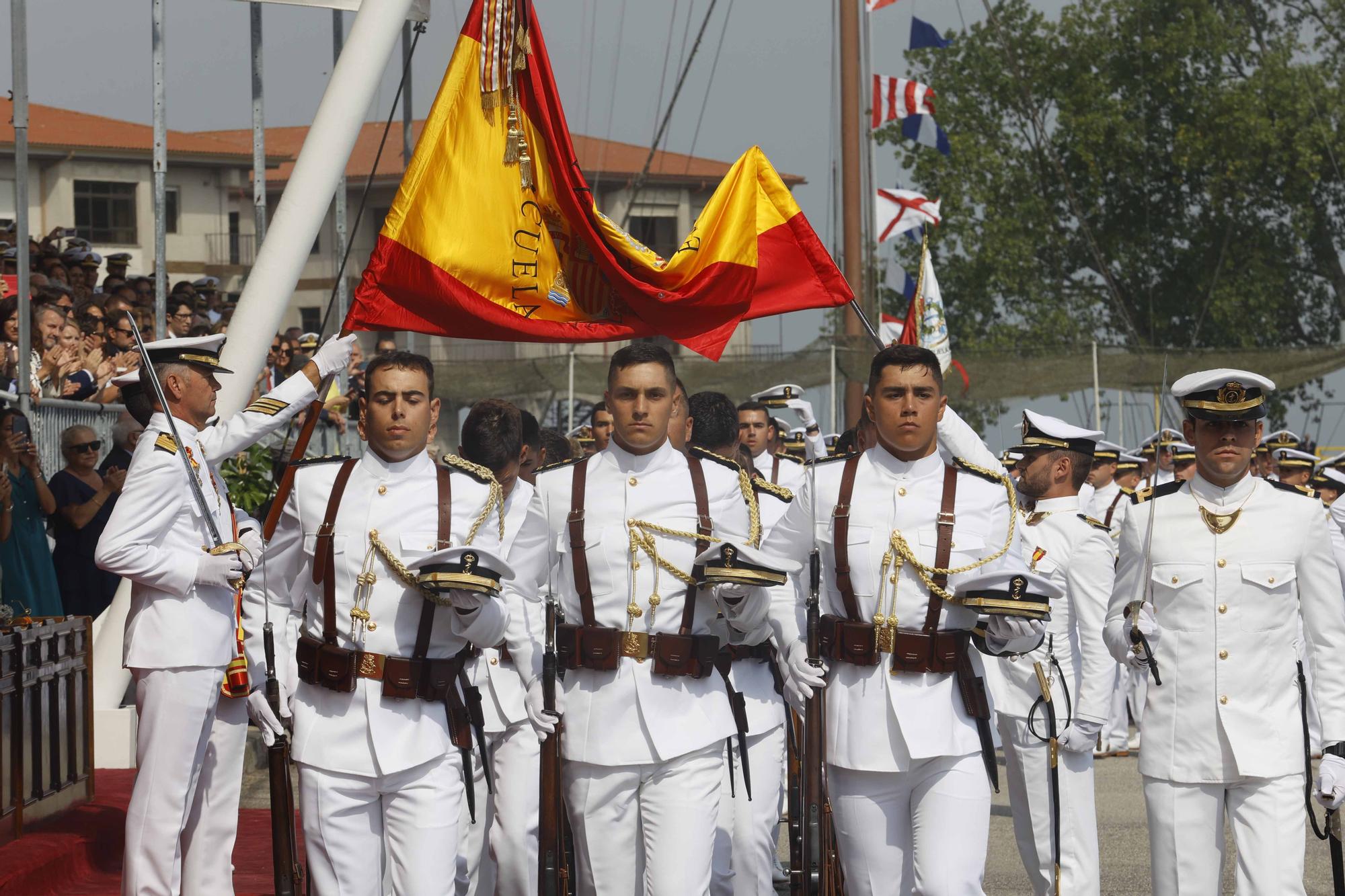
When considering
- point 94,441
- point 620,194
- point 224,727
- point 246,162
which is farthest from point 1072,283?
point 224,727

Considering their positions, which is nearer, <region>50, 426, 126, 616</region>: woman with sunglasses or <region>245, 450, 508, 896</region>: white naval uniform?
<region>245, 450, 508, 896</region>: white naval uniform

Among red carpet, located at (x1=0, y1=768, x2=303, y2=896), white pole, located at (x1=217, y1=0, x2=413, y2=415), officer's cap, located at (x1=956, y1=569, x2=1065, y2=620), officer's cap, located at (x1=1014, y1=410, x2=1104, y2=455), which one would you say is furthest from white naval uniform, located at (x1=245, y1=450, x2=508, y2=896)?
white pole, located at (x1=217, y1=0, x2=413, y2=415)

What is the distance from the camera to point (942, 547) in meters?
6.20

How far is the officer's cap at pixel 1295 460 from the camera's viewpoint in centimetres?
1684

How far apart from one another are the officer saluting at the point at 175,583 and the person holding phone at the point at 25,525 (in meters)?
2.64

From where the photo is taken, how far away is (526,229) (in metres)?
8.43

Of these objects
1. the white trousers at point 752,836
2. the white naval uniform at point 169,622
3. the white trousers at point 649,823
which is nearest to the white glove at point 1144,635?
the white trousers at point 649,823

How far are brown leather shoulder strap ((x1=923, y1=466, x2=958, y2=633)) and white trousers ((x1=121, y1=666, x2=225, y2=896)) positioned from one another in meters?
2.91

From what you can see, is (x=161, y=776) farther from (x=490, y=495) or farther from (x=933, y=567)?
(x=933, y=567)

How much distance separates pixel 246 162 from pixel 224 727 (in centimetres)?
5070

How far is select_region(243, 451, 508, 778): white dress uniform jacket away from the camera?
5906mm

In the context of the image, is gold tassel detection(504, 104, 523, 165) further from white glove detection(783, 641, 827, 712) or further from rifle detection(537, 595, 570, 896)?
white glove detection(783, 641, 827, 712)

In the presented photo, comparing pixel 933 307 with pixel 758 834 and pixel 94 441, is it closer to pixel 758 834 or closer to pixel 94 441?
pixel 94 441

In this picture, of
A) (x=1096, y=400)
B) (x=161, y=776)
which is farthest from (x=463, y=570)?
(x=1096, y=400)
